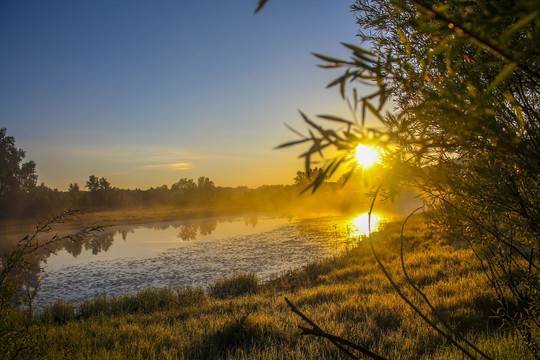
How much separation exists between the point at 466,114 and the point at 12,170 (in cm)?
5633

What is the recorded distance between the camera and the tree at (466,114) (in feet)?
2.35

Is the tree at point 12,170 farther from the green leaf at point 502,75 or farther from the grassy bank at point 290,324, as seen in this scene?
the green leaf at point 502,75

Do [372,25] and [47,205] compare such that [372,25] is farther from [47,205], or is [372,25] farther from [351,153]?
[47,205]

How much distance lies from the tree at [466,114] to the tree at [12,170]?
172 ft

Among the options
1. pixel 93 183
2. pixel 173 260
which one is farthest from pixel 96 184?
pixel 173 260

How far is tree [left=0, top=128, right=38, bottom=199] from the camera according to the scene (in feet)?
136

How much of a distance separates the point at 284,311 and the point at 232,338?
5.40 ft

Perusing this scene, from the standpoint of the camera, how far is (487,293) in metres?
5.49

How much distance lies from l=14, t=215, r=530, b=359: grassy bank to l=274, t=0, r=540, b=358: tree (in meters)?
1.45

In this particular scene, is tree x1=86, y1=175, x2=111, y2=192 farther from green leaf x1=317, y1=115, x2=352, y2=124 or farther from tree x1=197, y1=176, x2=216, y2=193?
green leaf x1=317, y1=115, x2=352, y2=124

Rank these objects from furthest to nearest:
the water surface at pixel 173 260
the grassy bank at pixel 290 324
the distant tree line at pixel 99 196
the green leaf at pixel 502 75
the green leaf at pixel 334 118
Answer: the distant tree line at pixel 99 196 < the water surface at pixel 173 260 < the grassy bank at pixel 290 324 < the green leaf at pixel 334 118 < the green leaf at pixel 502 75

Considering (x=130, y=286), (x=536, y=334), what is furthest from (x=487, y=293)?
(x=130, y=286)

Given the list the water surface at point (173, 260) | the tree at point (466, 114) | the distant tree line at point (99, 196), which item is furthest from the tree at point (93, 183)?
the tree at point (466, 114)

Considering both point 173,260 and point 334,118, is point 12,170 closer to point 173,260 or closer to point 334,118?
point 173,260
